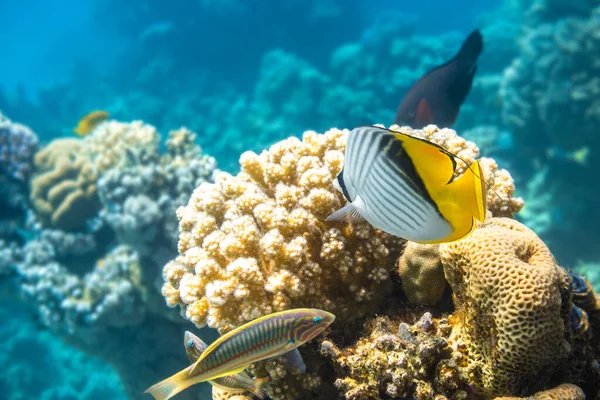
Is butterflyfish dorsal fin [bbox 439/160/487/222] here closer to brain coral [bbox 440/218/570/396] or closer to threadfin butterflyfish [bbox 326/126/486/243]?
threadfin butterflyfish [bbox 326/126/486/243]

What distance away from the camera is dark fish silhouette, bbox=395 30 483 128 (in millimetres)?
3518

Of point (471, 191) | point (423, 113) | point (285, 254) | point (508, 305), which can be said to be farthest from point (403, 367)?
point (423, 113)

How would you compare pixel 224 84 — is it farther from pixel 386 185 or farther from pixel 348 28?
pixel 386 185

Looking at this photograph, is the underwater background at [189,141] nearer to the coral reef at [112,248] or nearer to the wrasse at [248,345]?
the coral reef at [112,248]

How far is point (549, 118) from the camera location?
396 inches

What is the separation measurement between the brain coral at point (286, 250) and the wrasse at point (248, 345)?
46cm

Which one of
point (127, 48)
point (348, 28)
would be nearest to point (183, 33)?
point (127, 48)

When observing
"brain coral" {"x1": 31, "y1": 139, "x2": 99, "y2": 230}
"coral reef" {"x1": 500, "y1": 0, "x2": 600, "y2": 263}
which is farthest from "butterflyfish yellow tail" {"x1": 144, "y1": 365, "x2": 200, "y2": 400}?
"coral reef" {"x1": 500, "y1": 0, "x2": 600, "y2": 263}

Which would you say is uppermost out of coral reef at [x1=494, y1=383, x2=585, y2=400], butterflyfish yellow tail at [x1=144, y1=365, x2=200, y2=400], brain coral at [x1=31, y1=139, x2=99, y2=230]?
brain coral at [x1=31, y1=139, x2=99, y2=230]

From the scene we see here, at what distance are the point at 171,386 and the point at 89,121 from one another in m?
8.94

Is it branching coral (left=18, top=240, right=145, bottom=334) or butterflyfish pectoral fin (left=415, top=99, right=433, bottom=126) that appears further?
branching coral (left=18, top=240, right=145, bottom=334)

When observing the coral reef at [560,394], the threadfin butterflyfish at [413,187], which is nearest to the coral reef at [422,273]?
the coral reef at [560,394]

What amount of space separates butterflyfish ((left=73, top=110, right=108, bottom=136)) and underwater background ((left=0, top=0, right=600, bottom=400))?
363 mm

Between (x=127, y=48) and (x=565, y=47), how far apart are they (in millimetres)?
32818
